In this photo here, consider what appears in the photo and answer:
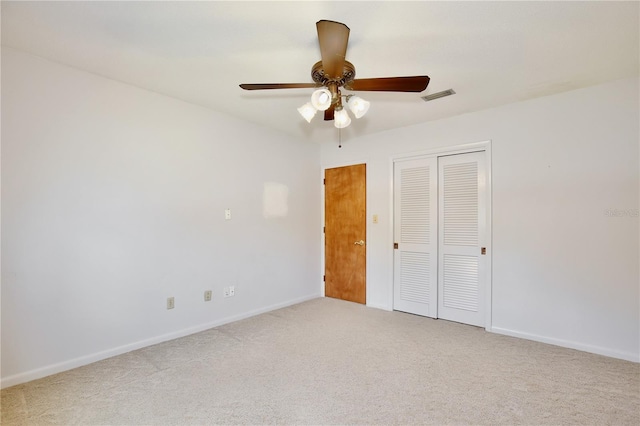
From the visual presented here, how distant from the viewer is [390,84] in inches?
78.2

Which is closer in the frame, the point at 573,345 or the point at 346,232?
the point at 573,345

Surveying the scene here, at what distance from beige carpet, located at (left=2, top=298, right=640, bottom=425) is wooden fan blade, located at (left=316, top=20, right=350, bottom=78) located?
2.16 metres

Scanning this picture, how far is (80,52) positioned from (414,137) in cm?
351

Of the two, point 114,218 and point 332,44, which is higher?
point 332,44

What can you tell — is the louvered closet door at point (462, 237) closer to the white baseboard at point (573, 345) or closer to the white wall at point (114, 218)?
the white baseboard at point (573, 345)

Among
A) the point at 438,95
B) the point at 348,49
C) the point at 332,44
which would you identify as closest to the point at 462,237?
the point at 438,95

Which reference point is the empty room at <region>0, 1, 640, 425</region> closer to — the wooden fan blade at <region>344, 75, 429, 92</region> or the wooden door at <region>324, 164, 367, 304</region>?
the wooden fan blade at <region>344, 75, 429, 92</region>

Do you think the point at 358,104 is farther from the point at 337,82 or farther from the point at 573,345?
the point at 573,345

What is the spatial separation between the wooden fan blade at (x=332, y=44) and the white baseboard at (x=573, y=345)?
316cm

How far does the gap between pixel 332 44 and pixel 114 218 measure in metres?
2.42

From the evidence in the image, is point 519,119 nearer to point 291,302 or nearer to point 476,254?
point 476,254

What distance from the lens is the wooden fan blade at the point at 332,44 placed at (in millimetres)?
1588

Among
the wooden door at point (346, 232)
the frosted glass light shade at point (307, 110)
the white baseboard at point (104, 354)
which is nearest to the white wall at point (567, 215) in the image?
the wooden door at point (346, 232)

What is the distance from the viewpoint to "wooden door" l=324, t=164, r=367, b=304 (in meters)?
4.57
